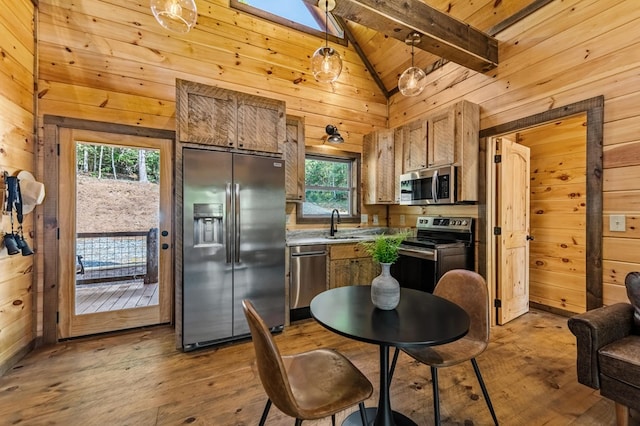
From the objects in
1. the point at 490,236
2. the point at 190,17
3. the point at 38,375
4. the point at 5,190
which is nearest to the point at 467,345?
the point at 490,236

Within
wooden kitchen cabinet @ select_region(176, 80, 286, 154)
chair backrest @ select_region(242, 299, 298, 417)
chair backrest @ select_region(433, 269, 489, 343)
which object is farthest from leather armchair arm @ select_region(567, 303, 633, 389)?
wooden kitchen cabinet @ select_region(176, 80, 286, 154)

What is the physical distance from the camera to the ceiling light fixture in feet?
12.7

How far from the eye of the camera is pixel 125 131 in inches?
119

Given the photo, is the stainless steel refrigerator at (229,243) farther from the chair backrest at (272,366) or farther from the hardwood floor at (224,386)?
the chair backrest at (272,366)

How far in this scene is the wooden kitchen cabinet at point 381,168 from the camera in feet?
13.5

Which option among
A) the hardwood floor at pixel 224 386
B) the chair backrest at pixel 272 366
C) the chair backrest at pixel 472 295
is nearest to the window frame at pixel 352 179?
the hardwood floor at pixel 224 386

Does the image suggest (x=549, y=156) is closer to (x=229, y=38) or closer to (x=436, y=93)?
(x=436, y=93)

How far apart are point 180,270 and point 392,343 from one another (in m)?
2.17

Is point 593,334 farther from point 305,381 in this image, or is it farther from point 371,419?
point 305,381

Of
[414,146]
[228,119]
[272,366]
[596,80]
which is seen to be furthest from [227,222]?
[596,80]

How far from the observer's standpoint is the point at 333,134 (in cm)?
400

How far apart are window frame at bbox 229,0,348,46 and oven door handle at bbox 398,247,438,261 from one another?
Answer: 2881mm

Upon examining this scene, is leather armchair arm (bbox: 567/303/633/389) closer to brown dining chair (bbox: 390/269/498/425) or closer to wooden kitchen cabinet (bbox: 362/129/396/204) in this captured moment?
brown dining chair (bbox: 390/269/498/425)

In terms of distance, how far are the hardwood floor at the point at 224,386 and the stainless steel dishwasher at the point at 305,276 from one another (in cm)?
51
